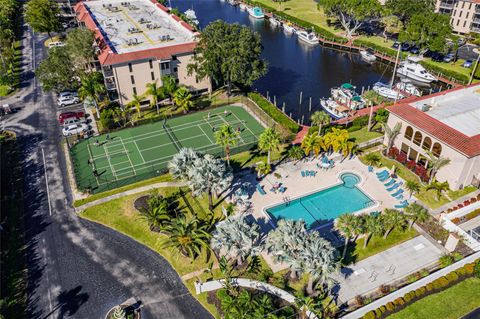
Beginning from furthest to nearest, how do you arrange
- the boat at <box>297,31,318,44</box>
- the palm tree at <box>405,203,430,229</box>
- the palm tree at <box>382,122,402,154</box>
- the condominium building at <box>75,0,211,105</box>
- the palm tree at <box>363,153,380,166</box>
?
the boat at <box>297,31,318,44</box> → the condominium building at <box>75,0,211,105</box> → the palm tree at <box>382,122,402,154</box> → the palm tree at <box>363,153,380,166</box> → the palm tree at <box>405,203,430,229</box>

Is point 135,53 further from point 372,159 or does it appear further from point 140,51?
point 372,159

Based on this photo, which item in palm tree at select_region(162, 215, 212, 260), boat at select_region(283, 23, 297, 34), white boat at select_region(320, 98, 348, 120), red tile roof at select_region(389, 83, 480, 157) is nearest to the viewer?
palm tree at select_region(162, 215, 212, 260)

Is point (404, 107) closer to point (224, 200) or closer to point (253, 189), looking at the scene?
point (253, 189)

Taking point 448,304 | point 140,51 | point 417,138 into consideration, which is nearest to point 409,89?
point 417,138

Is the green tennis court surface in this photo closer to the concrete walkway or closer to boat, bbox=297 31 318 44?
the concrete walkway

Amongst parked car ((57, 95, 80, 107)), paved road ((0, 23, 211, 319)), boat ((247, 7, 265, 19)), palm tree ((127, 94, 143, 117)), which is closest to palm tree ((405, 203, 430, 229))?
paved road ((0, 23, 211, 319))
